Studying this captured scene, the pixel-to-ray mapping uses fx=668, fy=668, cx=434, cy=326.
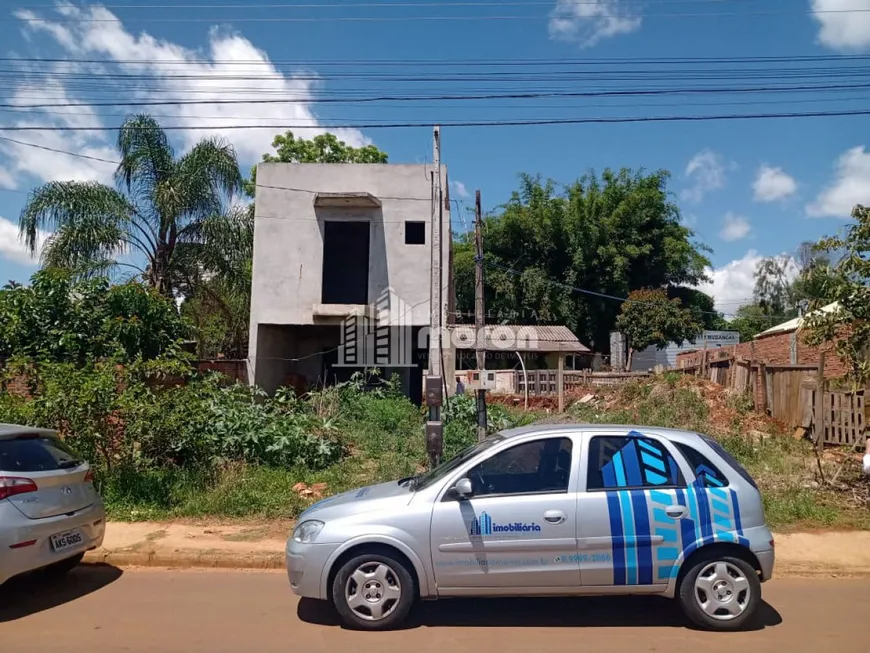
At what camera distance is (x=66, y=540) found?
5.66 m

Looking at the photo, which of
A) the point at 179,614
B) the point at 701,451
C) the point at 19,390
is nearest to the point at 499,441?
the point at 701,451

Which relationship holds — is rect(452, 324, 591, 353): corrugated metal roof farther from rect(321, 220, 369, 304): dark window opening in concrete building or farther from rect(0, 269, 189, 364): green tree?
→ rect(0, 269, 189, 364): green tree

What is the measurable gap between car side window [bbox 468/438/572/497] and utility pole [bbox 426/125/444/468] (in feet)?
9.95

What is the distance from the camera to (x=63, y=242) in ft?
51.1

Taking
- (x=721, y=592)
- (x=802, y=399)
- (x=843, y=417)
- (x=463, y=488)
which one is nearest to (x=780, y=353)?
(x=802, y=399)

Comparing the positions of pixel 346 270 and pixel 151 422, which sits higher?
pixel 346 270

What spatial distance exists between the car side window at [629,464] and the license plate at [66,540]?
14.3 ft

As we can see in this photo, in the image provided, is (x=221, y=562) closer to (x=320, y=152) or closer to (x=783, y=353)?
(x=783, y=353)

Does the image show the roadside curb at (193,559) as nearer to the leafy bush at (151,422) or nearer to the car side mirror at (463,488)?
the leafy bush at (151,422)

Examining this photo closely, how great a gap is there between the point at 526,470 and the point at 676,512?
44.0 inches

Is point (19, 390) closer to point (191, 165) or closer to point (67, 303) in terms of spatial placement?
point (67, 303)
